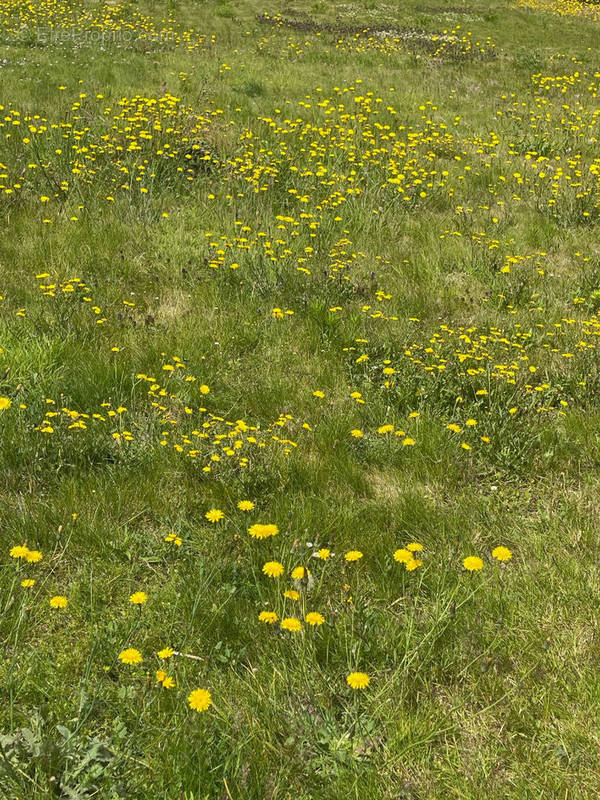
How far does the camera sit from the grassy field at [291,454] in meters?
2.12

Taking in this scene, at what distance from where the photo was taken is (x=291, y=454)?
11.8 feet

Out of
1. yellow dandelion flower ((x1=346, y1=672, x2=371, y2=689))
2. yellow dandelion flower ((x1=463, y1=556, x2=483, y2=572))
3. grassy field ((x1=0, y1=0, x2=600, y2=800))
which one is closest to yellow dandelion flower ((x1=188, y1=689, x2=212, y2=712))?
grassy field ((x1=0, y1=0, x2=600, y2=800))

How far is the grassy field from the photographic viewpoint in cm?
212

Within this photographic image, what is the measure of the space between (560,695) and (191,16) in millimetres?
20689

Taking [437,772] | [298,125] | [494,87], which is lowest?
[437,772]

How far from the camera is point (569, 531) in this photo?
3145mm

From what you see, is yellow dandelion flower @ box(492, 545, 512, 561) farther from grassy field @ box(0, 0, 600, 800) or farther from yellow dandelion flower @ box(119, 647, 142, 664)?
yellow dandelion flower @ box(119, 647, 142, 664)

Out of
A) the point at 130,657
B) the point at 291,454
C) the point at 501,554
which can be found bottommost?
the point at 291,454

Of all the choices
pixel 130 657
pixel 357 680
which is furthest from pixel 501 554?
pixel 130 657

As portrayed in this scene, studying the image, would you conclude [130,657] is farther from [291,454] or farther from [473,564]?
[291,454]

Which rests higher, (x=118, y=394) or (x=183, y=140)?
(x=183, y=140)

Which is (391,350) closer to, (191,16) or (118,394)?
(118,394)

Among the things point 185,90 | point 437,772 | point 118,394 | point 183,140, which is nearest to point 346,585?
point 437,772

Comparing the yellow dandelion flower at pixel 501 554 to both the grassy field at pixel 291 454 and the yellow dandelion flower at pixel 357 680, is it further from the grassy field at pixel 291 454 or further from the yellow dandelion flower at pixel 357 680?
the yellow dandelion flower at pixel 357 680
